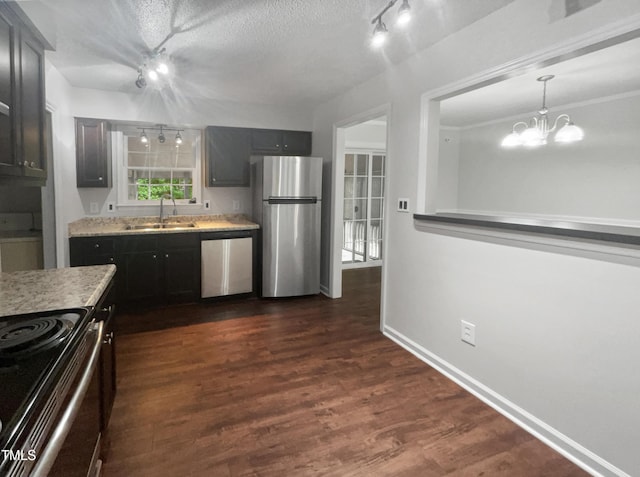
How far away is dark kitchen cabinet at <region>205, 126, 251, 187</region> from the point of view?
4.44 m

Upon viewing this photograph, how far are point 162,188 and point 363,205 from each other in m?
3.03

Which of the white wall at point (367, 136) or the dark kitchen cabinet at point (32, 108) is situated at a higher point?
the white wall at point (367, 136)

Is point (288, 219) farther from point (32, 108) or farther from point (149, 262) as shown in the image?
point (32, 108)

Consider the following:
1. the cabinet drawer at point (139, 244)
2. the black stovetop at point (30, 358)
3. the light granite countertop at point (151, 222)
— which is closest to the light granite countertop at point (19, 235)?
the light granite countertop at point (151, 222)

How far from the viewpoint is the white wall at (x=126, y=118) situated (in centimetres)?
344

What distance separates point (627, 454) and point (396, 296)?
1.80 meters

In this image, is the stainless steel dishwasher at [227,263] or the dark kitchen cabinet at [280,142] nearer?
the stainless steel dishwasher at [227,263]

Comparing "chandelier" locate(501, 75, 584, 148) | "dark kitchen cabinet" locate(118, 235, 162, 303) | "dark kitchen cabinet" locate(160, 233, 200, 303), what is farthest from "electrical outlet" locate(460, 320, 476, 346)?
"dark kitchen cabinet" locate(118, 235, 162, 303)

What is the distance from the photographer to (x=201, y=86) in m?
3.87

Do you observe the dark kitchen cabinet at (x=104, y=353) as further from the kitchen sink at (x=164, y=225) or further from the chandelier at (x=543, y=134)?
the chandelier at (x=543, y=134)

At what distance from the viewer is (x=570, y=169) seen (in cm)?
481

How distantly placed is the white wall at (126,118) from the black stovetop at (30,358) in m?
2.66

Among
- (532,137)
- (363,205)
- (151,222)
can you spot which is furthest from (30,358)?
(363,205)

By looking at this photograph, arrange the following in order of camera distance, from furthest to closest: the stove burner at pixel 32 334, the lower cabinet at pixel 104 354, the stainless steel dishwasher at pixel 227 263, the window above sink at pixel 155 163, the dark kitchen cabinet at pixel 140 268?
the window above sink at pixel 155 163 < the stainless steel dishwasher at pixel 227 263 < the dark kitchen cabinet at pixel 140 268 < the lower cabinet at pixel 104 354 < the stove burner at pixel 32 334
